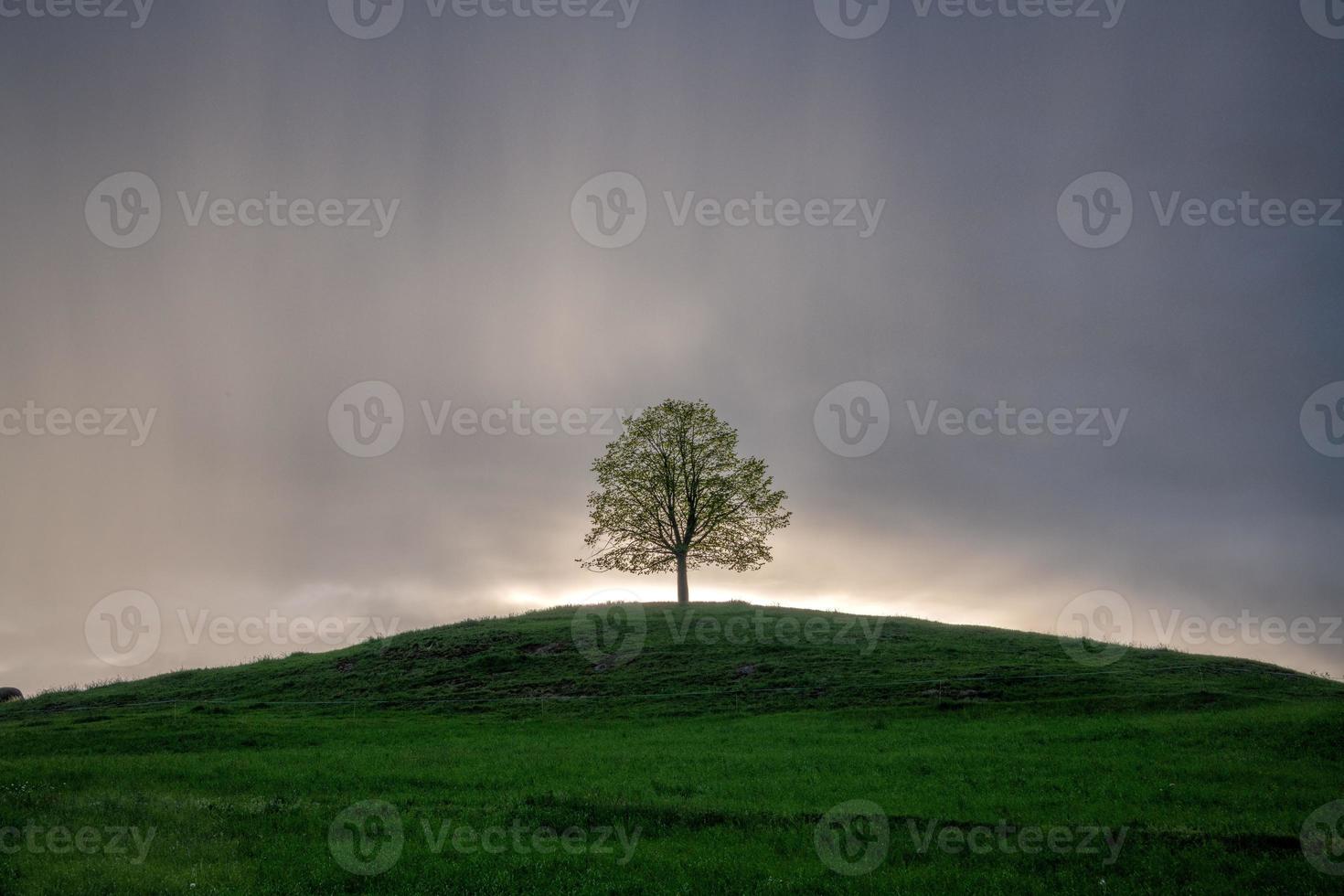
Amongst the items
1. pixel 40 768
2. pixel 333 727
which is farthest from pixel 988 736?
pixel 40 768

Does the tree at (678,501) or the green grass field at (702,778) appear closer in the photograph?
the green grass field at (702,778)

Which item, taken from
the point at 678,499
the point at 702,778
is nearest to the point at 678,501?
the point at 678,499

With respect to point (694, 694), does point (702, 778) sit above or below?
below

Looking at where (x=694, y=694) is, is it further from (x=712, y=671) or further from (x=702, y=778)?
(x=702, y=778)

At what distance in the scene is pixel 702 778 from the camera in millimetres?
23812

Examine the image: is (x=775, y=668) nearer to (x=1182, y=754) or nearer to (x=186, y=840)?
(x=1182, y=754)

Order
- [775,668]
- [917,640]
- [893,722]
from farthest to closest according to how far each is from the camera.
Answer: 1. [917,640]
2. [775,668]
3. [893,722]

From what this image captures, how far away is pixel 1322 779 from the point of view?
21.6 metres

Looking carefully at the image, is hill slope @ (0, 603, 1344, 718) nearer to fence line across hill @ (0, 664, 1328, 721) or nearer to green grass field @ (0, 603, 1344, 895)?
fence line across hill @ (0, 664, 1328, 721)

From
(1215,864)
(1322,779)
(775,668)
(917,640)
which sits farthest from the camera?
(917,640)

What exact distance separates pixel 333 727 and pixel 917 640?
36343mm

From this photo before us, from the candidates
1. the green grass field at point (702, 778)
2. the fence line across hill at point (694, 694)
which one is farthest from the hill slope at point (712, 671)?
the green grass field at point (702, 778)

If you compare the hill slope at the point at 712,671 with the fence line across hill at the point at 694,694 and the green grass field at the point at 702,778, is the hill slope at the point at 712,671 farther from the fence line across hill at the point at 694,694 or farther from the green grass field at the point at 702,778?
the green grass field at the point at 702,778

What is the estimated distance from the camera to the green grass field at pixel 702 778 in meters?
15.8
